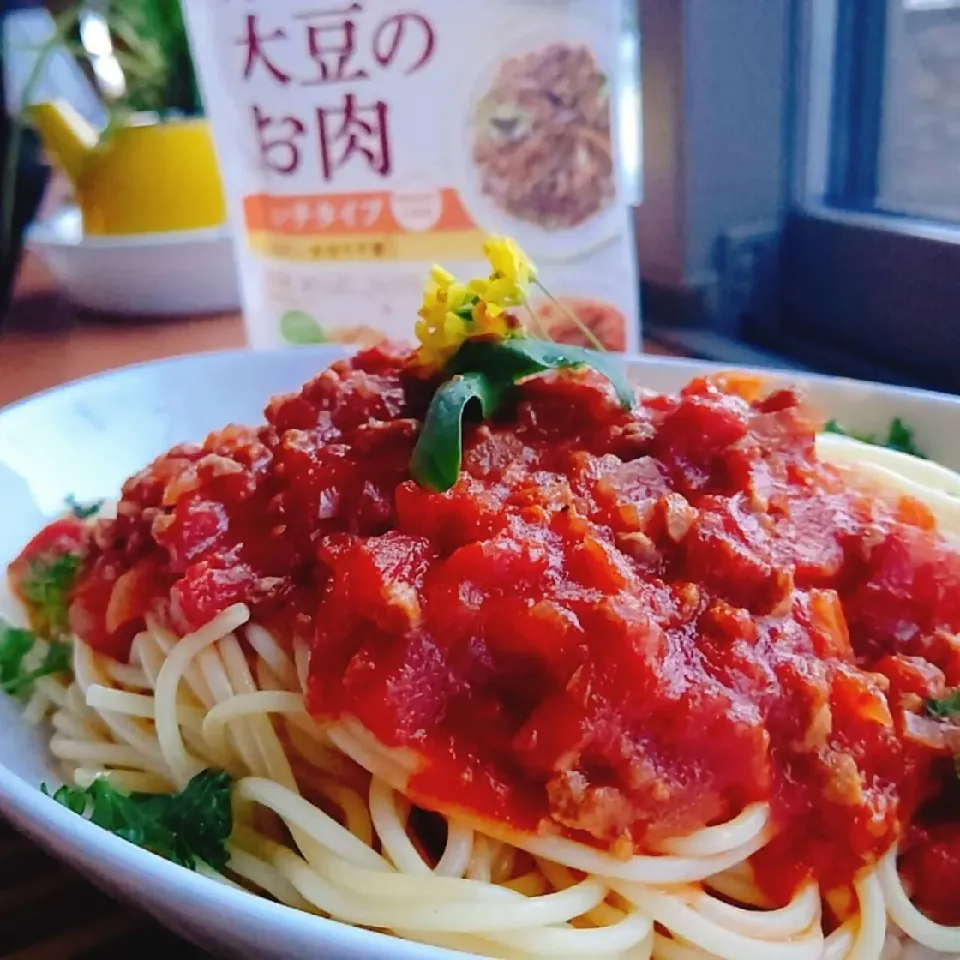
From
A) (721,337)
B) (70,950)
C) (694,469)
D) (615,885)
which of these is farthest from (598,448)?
(721,337)

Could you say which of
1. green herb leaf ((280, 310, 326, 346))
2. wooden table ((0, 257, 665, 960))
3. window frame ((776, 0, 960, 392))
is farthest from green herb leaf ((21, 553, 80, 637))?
window frame ((776, 0, 960, 392))

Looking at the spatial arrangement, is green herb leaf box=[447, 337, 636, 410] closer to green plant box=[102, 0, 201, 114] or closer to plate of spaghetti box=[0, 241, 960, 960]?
plate of spaghetti box=[0, 241, 960, 960]

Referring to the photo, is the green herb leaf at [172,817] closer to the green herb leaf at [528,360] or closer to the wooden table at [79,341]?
the green herb leaf at [528,360]

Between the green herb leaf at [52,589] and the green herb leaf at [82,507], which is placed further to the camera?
the green herb leaf at [82,507]

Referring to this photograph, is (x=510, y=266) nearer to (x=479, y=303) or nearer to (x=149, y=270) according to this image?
(x=479, y=303)

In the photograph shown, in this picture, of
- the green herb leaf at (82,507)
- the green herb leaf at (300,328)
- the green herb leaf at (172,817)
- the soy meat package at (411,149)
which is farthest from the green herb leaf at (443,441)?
the green herb leaf at (300,328)
